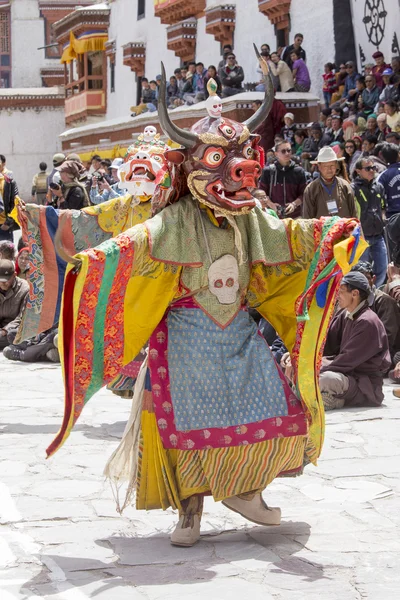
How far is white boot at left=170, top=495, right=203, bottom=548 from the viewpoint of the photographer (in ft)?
14.7

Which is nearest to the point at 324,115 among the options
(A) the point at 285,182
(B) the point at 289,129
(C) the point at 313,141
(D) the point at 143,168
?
(B) the point at 289,129

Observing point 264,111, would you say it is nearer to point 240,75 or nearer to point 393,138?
point 393,138

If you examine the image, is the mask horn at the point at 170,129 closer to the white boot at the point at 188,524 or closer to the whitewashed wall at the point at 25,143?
the white boot at the point at 188,524

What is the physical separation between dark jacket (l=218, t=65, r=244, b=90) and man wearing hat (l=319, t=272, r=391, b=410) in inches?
537

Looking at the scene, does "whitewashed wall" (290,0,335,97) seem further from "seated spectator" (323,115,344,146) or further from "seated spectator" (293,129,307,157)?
"seated spectator" (323,115,344,146)

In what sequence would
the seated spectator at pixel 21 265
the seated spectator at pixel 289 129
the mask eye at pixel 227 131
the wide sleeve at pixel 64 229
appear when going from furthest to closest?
the seated spectator at pixel 289 129, the seated spectator at pixel 21 265, the wide sleeve at pixel 64 229, the mask eye at pixel 227 131

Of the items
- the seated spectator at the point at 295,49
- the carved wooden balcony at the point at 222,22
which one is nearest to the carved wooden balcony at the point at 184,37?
the carved wooden balcony at the point at 222,22

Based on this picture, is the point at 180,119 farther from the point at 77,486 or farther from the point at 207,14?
the point at 77,486

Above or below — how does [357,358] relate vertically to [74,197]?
below

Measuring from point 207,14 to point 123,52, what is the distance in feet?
23.6

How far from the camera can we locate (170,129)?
468 cm

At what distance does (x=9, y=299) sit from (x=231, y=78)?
10.6m

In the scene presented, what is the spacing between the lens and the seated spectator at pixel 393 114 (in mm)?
14016

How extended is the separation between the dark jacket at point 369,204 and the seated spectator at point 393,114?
412 cm
